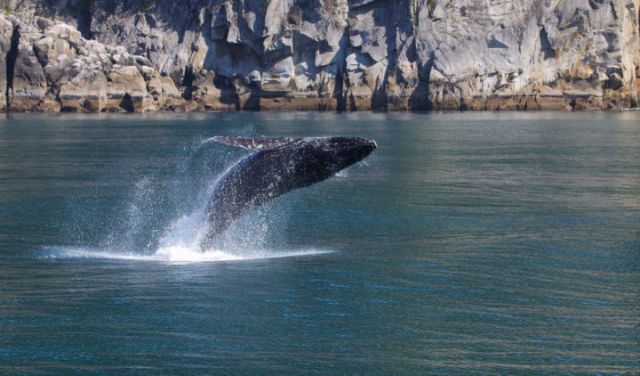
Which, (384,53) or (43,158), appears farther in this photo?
(384,53)

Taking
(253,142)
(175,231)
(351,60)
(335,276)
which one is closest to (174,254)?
(175,231)

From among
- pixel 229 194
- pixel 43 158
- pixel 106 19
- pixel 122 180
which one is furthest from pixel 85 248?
pixel 106 19

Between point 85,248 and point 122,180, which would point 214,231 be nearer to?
point 85,248

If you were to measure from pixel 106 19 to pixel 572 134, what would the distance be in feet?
240

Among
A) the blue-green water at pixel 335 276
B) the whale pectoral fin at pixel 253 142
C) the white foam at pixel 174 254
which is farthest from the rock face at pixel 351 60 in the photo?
the whale pectoral fin at pixel 253 142

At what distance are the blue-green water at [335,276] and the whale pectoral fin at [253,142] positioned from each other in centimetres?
279

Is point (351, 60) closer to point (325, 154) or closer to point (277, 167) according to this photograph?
point (277, 167)

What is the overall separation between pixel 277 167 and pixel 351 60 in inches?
3618

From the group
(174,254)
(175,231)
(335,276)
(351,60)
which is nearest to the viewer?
(335,276)

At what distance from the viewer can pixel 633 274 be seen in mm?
19375

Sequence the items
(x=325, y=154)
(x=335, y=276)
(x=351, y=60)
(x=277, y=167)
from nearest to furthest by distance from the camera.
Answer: (x=325, y=154) → (x=277, y=167) → (x=335, y=276) → (x=351, y=60)

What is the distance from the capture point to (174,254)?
68.6ft

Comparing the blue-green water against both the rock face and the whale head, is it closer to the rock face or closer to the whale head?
the whale head

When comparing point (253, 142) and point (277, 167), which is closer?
point (253, 142)
